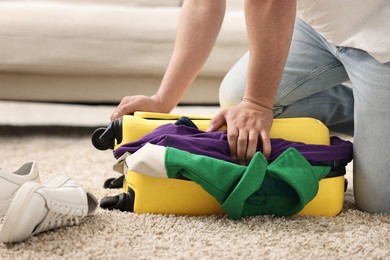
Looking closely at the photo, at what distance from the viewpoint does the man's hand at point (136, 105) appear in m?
1.30

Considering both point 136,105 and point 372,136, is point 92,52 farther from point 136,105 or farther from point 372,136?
point 372,136

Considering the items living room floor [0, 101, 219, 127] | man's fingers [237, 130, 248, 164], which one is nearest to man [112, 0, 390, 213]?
man's fingers [237, 130, 248, 164]

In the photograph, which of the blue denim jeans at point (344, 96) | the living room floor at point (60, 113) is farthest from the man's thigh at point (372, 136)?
the living room floor at point (60, 113)

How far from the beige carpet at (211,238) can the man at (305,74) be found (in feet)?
0.42

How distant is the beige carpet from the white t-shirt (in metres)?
0.32

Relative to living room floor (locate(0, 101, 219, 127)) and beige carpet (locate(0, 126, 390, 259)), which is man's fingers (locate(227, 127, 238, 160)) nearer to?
beige carpet (locate(0, 126, 390, 259))

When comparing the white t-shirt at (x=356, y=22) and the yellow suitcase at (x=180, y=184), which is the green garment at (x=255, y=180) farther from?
the white t-shirt at (x=356, y=22)

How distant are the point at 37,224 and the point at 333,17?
68 cm

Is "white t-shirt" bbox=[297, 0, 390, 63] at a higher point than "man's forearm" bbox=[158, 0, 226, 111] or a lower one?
higher

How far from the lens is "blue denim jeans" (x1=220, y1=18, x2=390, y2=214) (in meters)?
1.20

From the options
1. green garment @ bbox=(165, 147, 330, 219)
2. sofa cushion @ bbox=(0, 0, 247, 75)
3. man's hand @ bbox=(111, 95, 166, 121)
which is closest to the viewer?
green garment @ bbox=(165, 147, 330, 219)

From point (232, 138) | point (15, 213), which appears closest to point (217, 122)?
point (232, 138)

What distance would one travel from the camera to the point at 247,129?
1120 millimetres

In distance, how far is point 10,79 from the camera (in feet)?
6.91
